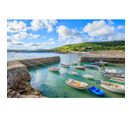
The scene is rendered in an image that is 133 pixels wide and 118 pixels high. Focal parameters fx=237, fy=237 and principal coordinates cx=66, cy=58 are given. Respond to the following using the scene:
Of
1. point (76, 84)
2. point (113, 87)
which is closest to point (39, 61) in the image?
point (76, 84)

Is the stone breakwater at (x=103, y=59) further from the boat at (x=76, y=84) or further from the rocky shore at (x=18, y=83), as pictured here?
the rocky shore at (x=18, y=83)

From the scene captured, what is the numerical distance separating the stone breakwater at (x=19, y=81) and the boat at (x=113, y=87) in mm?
763

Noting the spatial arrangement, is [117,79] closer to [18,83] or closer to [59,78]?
[59,78]

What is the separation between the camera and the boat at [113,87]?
3.09 metres

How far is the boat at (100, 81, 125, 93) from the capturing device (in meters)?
3.09

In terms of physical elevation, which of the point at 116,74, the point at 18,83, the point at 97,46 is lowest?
the point at 18,83

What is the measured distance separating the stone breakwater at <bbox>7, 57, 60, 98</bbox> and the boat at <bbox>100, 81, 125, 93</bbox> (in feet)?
2.50

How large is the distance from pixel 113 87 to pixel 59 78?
2.40ft

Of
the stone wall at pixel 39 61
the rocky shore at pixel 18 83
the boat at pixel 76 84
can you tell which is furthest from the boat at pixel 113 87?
the rocky shore at pixel 18 83

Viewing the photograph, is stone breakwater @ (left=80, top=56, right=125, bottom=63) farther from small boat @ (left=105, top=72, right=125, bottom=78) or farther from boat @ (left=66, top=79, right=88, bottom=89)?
boat @ (left=66, top=79, right=88, bottom=89)

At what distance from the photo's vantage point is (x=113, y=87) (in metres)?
3.10
